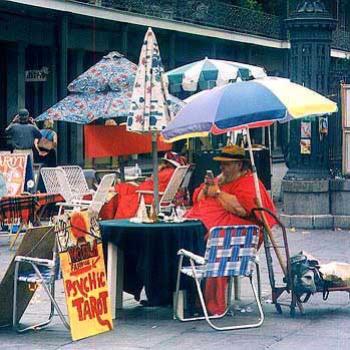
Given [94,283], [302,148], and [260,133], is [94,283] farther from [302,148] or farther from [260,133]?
[260,133]

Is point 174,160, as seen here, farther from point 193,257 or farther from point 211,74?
point 193,257

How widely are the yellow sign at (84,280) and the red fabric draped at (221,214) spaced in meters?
0.92

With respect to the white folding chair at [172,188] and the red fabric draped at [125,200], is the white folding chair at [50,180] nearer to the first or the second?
the white folding chair at [172,188]

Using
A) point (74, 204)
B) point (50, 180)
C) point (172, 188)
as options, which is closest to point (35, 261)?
point (74, 204)

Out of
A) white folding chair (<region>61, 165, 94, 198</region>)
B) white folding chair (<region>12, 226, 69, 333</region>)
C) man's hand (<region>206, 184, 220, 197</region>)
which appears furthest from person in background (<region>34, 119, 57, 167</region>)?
white folding chair (<region>12, 226, 69, 333</region>)

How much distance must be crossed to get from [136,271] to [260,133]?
25.9 m

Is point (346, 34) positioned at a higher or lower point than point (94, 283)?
higher

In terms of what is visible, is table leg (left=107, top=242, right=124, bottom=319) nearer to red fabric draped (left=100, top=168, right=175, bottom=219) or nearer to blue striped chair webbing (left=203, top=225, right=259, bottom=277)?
blue striped chair webbing (left=203, top=225, right=259, bottom=277)

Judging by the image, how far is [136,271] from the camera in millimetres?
10016

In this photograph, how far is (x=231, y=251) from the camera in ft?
30.7

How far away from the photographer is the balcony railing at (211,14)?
31.0 metres

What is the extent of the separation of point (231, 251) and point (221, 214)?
60cm

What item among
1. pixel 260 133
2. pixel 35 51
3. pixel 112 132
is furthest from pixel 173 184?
pixel 260 133

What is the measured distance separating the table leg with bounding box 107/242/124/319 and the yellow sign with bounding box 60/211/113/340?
37 cm
